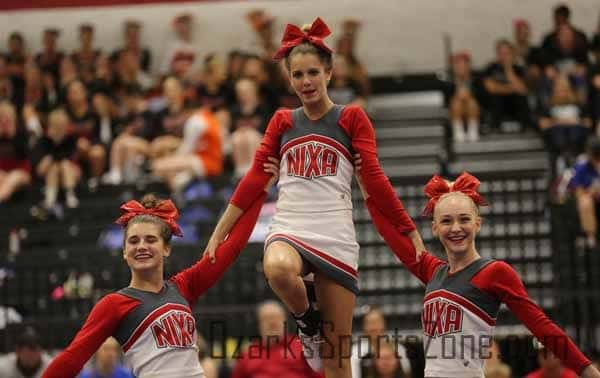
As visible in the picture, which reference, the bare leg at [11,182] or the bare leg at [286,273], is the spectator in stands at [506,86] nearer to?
the bare leg at [11,182]

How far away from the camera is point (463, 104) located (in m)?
11.6

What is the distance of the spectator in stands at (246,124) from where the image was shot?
1092 centimetres

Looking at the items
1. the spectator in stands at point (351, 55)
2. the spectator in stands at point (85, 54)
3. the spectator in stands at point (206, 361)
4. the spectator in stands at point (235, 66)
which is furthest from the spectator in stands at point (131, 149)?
the spectator in stands at point (206, 361)

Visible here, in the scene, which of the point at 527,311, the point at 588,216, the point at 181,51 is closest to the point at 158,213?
the point at 527,311

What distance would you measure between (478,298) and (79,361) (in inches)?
64.6

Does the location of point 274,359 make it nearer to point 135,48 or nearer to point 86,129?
point 86,129

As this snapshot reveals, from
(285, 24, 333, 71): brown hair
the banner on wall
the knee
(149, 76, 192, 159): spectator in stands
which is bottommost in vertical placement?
the knee

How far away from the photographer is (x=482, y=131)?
11992 mm

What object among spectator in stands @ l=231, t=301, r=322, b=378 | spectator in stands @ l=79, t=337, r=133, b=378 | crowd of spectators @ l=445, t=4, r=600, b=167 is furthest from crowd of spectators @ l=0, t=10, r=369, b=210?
spectator in stands @ l=231, t=301, r=322, b=378

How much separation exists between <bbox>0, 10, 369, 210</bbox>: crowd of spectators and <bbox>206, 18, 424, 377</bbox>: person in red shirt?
5.48 m

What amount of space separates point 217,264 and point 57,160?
6.33m

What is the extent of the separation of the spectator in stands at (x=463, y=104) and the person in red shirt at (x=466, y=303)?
6415mm

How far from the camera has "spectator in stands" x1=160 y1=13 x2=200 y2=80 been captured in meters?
13.0

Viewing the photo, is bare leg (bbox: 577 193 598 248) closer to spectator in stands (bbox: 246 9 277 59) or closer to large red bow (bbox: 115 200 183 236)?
spectator in stands (bbox: 246 9 277 59)
